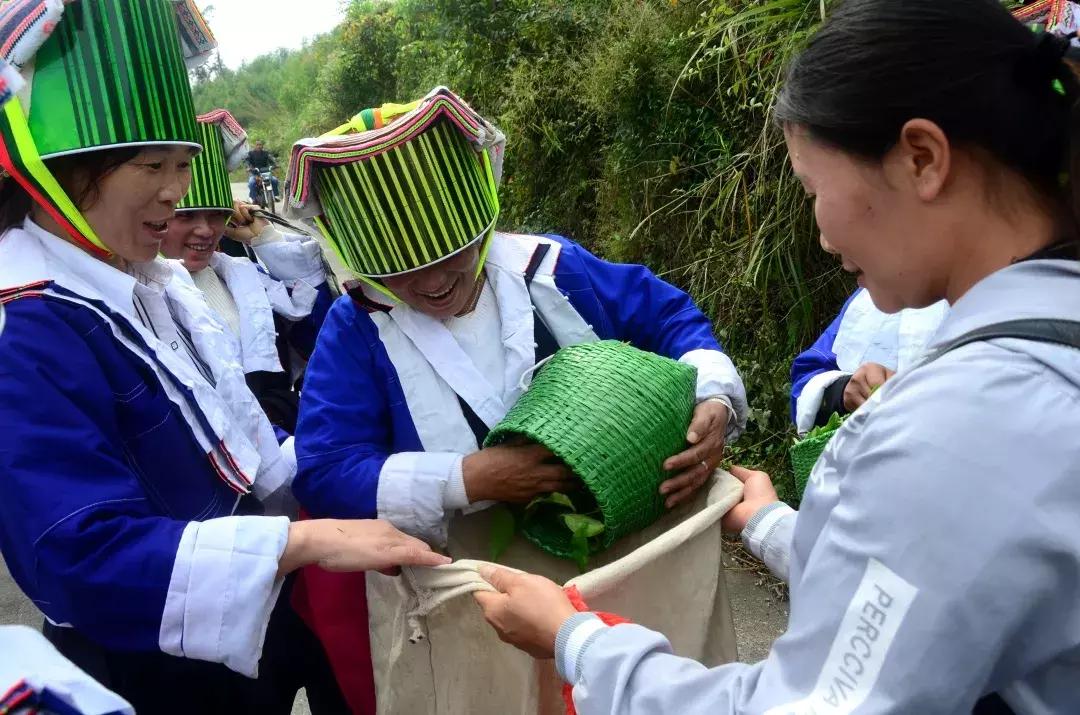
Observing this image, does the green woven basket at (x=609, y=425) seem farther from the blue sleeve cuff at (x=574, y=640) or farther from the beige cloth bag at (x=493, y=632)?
the blue sleeve cuff at (x=574, y=640)

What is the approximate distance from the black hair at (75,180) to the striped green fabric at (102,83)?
4 centimetres

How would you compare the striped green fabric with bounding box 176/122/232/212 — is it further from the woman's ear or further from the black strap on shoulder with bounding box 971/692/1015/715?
the black strap on shoulder with bounding box 971/692/1015/715

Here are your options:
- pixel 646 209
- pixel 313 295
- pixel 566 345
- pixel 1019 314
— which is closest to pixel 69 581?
pixel 566 345

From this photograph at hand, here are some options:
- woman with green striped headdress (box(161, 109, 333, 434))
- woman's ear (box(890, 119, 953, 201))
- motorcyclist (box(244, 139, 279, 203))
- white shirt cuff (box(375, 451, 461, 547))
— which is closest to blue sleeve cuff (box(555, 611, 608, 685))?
white shirt cuff (box(375, 451, 461, 547))

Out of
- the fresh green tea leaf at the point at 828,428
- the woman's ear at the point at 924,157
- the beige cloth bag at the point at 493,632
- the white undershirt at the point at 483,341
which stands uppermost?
the woman's ear at the point at 924,157

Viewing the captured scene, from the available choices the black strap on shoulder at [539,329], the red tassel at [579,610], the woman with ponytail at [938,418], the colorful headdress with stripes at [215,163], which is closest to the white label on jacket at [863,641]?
the woman with ponytail at [938,418]

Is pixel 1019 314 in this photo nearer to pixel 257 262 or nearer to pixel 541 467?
pixel 541 467

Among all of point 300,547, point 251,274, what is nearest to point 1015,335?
point 300,547

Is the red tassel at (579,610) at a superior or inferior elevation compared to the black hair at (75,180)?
inferior

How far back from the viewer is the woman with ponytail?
2.47 feet

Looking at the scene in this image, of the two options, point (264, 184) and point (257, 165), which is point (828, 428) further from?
point (257, 165)

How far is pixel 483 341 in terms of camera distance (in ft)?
6.17

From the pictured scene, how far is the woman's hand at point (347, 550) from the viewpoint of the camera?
144cm

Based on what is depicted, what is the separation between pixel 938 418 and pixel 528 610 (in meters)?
0.68
